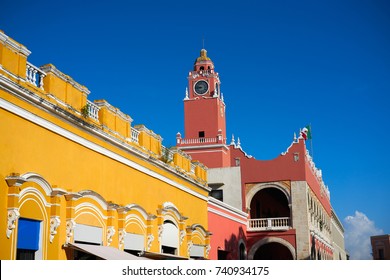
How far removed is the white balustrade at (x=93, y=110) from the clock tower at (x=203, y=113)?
61.7 feet

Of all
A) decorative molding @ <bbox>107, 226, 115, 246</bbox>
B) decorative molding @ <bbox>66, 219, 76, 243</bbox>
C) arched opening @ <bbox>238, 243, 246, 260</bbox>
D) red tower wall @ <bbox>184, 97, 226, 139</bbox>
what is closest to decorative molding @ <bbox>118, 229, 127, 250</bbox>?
decorative molding @ <bbox>107, 226, 115, 246</bbox>

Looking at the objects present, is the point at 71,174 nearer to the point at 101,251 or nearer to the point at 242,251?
the point at 101,251

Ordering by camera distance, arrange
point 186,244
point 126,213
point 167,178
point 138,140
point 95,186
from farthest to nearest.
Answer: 1. point 186,244
2. point 167,178
3. point 138,140
4. point 126,213
5. point 95,186

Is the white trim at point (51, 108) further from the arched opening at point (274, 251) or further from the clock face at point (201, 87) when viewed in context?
the clock face at point (201, 87)

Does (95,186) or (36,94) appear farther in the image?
(95,186)

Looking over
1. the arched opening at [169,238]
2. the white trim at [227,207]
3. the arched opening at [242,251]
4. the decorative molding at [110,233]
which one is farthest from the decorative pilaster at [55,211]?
the arched opening at [242,251]

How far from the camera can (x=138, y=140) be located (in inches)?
603

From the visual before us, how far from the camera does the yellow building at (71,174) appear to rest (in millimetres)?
9592

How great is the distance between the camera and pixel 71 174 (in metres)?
11.4
